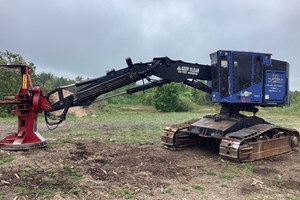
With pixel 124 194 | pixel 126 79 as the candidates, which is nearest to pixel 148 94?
pixel 126 79

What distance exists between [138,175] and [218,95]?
3.72 m

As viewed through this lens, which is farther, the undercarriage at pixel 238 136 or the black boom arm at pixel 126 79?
the black boom arm at pixel 126 79

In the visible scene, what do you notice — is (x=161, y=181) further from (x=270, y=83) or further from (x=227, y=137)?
(x=270, y=83)

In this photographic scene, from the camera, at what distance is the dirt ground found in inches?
257

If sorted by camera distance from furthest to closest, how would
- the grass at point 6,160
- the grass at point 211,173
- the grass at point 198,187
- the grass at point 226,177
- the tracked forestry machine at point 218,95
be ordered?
the tracked forestry machine at point 218,95, the grass at point 6,160, the grass at point 211,173, the grass at point 226,177, the grass at point 198,187

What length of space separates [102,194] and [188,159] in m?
3.75

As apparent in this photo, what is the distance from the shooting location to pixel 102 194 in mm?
6332

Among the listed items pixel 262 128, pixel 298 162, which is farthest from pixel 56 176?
pixel 298 162

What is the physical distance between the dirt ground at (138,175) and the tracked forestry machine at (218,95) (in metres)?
0.45

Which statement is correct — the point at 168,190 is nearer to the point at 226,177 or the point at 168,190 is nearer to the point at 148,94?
the point at 226,177

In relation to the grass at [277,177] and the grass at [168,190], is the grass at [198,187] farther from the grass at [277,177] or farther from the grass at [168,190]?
the grass at [277,177]

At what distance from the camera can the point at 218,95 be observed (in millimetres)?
10109

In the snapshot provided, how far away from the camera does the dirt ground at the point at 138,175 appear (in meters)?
6.52

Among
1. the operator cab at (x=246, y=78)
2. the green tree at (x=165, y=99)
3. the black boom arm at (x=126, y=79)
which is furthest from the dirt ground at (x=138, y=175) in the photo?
the green tree at (x=165, y=99)
